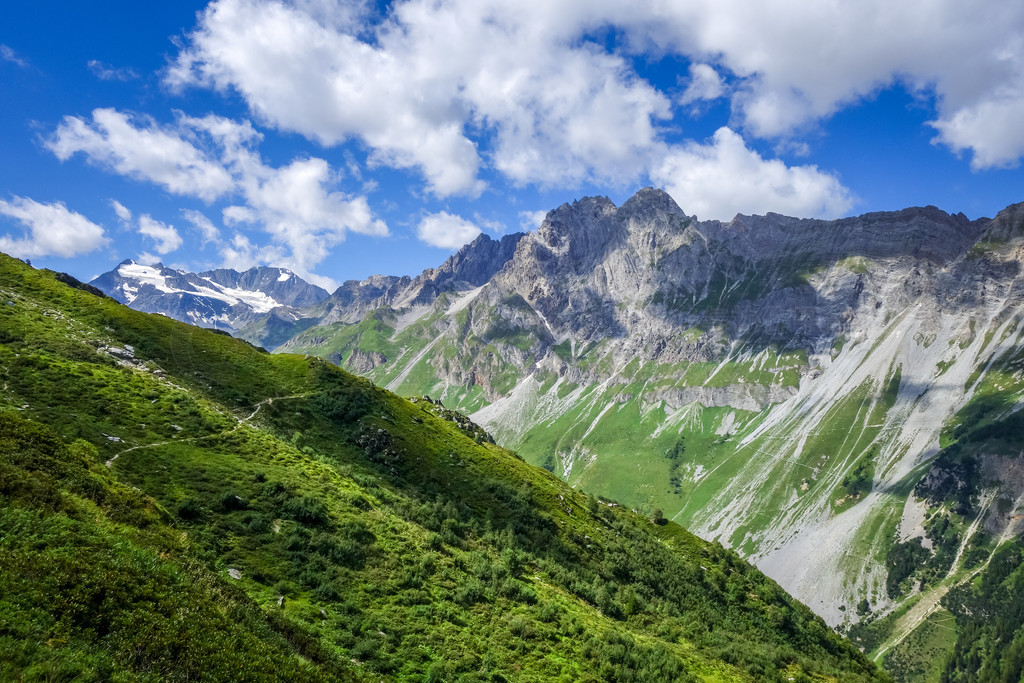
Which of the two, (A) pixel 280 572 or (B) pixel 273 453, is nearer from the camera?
(A) pixel 280 572

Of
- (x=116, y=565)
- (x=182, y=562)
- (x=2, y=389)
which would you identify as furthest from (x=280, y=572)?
(x=2, y=389)

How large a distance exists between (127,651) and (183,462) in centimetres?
2713

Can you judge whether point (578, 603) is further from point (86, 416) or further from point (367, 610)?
point (86, 416)

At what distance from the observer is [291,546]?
3158cm

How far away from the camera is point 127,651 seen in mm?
13953

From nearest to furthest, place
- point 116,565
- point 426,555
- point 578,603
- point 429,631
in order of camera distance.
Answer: point 116,565 → point 429,631 → point 426,555 → point 578,603

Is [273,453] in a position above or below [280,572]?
above

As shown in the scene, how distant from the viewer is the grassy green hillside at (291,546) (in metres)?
16.0

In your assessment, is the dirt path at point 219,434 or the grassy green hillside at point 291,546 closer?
the grassy green hillside at point 291,546

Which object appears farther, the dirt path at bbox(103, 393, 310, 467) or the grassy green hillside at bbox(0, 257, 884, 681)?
the dirt path at bbox(103, 393, 310, 467)

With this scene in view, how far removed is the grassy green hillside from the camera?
52.4 ft

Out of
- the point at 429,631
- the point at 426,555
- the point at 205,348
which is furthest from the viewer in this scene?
the point at 205,348

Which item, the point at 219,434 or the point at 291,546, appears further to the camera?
the point at 219,434

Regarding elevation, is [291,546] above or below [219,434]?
below
